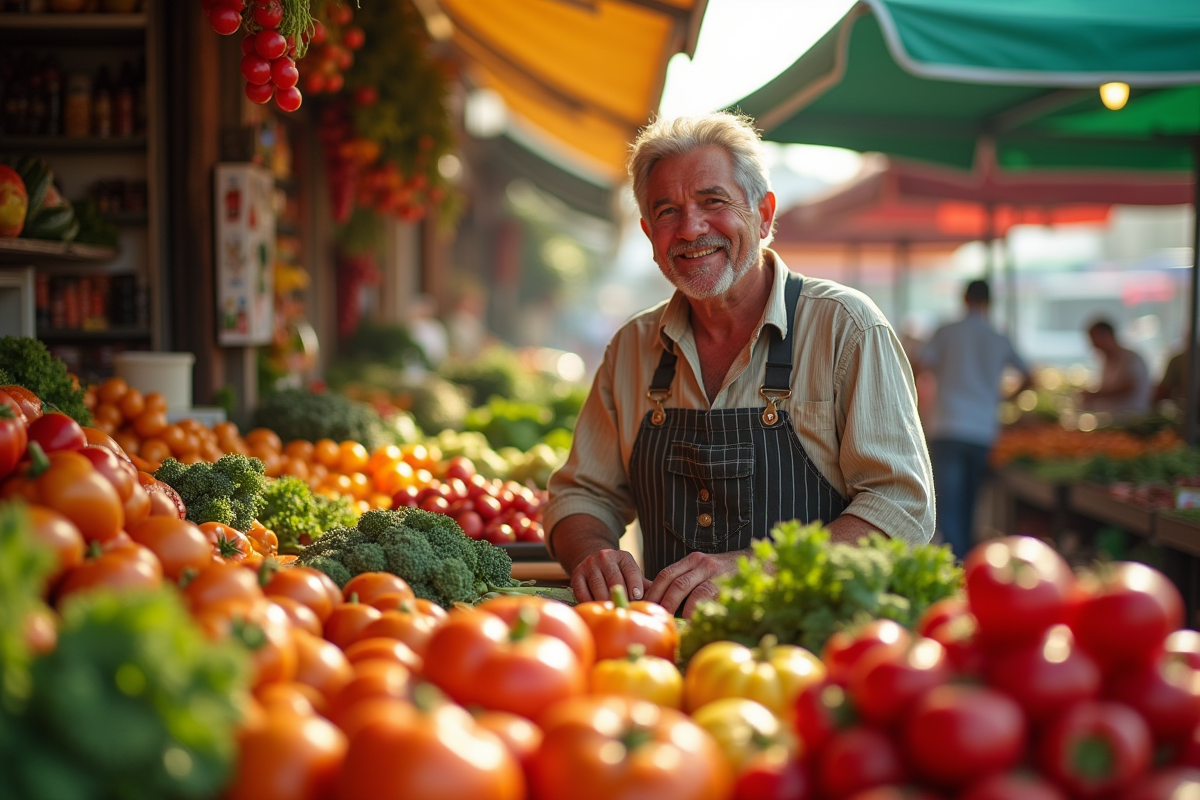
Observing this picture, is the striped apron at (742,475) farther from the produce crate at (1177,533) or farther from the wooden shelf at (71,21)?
the wooden shelf at (71,21)

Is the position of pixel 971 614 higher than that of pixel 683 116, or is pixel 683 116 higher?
pixel 683 116

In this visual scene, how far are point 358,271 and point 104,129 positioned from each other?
138 inches

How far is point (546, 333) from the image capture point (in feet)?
93.4

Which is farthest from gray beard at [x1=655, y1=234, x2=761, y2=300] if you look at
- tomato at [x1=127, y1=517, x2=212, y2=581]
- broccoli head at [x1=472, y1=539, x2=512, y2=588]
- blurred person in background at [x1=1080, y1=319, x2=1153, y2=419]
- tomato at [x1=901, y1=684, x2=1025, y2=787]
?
blurred person in background at [x1=1080, y1=319, x2=1153, y2=419]

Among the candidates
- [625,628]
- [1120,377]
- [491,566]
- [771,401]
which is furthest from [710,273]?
[1120,377]

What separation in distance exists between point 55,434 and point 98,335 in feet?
11.8

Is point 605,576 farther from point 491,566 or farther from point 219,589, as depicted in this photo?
point 219,589

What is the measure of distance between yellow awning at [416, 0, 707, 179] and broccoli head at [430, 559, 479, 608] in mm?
2795

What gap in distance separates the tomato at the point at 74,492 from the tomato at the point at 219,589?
0.19m

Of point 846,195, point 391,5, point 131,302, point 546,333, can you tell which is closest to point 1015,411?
point 846,195

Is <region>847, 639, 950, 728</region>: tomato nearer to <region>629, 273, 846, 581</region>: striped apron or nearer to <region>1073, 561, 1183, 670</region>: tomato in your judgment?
<region>1073, 561, 1183, 670</region>: tomato

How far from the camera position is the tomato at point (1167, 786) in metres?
1.06

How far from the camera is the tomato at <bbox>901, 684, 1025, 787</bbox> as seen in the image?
43.2 inches

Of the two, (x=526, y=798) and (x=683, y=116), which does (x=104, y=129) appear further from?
(x=526, y=798)
